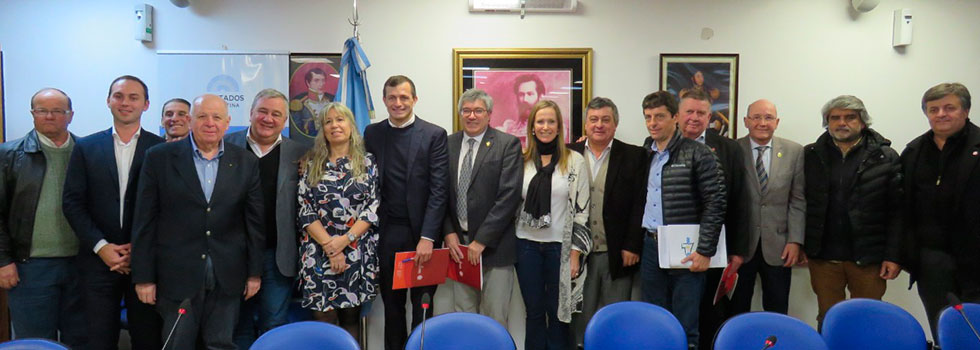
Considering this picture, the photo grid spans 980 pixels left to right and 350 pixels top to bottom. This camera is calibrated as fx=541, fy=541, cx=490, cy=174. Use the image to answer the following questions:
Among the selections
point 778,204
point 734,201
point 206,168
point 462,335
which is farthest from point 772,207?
point 206,168

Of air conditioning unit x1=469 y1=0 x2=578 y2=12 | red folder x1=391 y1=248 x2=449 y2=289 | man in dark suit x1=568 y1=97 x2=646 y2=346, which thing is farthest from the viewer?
air conditioning unit x1=469 y1=0 x2=578 y2=12

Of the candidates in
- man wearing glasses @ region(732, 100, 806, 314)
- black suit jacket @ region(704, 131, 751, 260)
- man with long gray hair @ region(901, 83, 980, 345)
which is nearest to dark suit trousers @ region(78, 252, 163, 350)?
black suit jacket @ region(704, 131, 751, 260)

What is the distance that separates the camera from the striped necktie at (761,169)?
317cm

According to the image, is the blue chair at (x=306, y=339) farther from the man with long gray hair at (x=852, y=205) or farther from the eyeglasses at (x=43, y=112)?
the man with long gray hair at (x=852, y=205)

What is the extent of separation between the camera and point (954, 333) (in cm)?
196

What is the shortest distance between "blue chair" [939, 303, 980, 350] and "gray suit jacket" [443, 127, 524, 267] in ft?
5.86

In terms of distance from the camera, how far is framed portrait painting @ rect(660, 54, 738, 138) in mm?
3797

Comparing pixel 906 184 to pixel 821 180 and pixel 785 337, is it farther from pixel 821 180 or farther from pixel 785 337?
pixel 785 337

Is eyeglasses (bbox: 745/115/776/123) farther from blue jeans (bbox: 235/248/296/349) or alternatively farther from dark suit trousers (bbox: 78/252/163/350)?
dark suit trousers (bbox: 78/252/163/350)

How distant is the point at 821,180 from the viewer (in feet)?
9.91

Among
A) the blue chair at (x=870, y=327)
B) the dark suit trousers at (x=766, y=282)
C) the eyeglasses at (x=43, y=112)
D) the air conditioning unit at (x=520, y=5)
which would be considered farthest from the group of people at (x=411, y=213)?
the air conditioning unit at (x=520, y=5)

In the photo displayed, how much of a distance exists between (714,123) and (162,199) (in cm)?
338

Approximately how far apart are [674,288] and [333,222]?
1736 mm

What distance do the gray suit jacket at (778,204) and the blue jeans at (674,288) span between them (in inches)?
25.3
